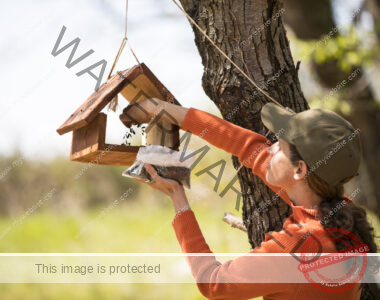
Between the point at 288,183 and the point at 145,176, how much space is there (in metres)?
0.62

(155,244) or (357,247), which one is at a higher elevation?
(357,247)

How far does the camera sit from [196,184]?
270 inches

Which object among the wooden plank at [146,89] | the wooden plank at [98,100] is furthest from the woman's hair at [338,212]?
the wooden plank at [98,100]

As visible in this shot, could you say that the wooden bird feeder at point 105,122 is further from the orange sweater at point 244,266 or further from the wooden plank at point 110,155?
the orange sweater at point 244,266

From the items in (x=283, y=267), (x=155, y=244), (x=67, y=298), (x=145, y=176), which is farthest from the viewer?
(x=155, y=244)

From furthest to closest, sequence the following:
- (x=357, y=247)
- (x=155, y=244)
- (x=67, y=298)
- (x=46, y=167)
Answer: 1. (x=46, y=167)
2. (x=155, y=244)
3. (x=67, y=298)
4. (x=357, y=247)

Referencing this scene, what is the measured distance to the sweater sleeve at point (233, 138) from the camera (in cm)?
207

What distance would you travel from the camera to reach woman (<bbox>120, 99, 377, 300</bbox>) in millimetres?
1665

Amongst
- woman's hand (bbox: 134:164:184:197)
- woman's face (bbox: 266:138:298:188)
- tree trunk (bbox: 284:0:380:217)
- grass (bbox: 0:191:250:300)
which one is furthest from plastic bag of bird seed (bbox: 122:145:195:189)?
grass (bbox: 0:191:250:300)

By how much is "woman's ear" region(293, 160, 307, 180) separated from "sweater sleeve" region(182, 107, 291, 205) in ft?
0.95

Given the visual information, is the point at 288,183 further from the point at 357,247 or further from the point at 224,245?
the point at 224,245

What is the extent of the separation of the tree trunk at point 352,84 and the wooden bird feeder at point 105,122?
3.93 metres

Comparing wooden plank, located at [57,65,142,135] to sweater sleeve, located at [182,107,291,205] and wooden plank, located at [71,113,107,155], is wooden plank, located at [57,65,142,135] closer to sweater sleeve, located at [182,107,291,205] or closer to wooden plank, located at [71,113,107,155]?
wooden plank, located at [71,113,107,155]

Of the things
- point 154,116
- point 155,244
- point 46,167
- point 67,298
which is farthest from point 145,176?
point 46,167
